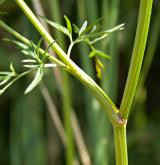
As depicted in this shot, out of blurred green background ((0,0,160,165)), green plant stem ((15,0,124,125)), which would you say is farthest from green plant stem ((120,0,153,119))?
blurred green background ((0,0,160,165))

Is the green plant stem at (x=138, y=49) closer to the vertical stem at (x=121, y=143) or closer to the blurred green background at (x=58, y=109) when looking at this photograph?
the vertical stem at (x=121, y=143)

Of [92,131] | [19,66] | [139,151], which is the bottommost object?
[139,151]

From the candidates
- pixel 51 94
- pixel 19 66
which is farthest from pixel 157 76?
pixel 19 66

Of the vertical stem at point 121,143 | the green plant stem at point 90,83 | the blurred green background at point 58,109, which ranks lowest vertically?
the blurred green background at point 58,109

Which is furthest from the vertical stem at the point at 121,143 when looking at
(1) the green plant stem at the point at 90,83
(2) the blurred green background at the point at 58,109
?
(2) the blurred green background at the point at 58,109

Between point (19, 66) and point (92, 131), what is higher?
point (19, 66)

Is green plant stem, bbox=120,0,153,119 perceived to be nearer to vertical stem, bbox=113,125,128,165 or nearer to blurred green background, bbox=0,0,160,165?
vertical stem, bbox=113,125,128,165

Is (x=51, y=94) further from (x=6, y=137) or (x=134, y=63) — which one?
(x=134, y=63)

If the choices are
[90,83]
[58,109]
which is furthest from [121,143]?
[58,109]

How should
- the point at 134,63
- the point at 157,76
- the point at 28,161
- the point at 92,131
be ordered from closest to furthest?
1. the point at 134,63
2. the point at 92,131
3. the point at 28,161
4. the point at 157,76
